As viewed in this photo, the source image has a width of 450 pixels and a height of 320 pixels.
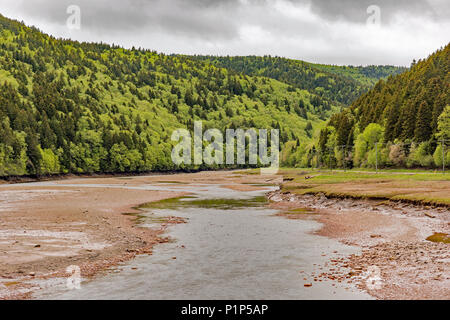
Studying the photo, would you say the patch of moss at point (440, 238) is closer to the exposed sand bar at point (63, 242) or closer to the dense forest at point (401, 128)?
the exposed sand bar at point (63, 242)

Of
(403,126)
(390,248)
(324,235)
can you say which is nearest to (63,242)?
(324,235)

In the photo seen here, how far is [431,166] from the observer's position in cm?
10319

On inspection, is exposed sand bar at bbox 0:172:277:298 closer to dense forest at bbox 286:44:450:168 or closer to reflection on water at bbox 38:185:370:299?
reflection on water at bbox 38:185:370:299

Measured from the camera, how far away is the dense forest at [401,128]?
105m

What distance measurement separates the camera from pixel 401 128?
124 m

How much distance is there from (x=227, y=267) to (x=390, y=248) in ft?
32.8

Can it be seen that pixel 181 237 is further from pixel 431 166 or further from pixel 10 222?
pixel 431 166

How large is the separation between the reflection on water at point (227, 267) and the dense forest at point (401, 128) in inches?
2429

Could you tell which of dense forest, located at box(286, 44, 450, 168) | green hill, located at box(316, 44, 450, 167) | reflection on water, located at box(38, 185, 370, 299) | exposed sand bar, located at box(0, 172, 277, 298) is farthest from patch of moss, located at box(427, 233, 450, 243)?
green hill, located at box(316, 44, 450, 167)

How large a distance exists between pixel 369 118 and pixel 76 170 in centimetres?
11676

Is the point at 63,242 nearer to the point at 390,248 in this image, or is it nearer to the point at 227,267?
the point at 227,267

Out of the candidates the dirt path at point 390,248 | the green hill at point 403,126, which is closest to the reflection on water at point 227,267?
the dirt path at point 390,248

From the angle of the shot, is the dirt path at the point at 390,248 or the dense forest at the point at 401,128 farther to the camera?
the dense forest at the point at 401,128
